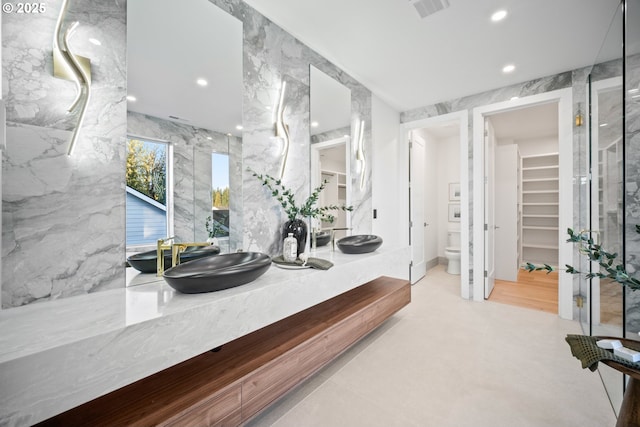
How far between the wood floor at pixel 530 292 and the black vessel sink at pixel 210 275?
3501 mm

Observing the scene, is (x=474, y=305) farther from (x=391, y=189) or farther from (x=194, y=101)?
(x=194, y=101)

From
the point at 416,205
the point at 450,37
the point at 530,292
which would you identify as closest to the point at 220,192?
the point at 450,37

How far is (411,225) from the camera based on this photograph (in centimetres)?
421

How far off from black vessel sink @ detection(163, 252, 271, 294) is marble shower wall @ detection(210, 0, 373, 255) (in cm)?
45

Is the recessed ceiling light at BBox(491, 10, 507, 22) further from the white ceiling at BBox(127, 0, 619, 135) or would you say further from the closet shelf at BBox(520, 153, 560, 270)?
the closet shelf at BBox(520, 153, 560, 270)

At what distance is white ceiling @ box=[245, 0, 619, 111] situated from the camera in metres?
2.04

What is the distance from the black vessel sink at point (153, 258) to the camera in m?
1.51

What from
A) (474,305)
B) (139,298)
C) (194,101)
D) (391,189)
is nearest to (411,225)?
(391,189)

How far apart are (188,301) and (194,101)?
1.30 m

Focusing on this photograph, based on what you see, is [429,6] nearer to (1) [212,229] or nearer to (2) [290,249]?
(2) [290,249]

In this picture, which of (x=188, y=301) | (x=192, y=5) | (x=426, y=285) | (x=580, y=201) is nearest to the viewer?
(x=188, y=301)

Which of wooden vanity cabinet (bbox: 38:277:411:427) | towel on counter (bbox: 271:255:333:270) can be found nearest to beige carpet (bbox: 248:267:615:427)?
wooden vanity cabinet (bbox: 38:277:411:427)

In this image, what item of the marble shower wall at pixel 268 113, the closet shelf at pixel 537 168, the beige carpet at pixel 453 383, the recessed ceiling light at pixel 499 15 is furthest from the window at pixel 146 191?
the closet shelf at pixel 537 168

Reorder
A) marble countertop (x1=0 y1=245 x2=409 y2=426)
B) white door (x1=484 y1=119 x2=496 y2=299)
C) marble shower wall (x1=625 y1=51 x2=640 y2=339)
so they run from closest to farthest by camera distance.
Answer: marble countertop (x1=0 y1=245 x2=409 y2=426) < marble shower wall (x1=625 y1=51 x2=640 y2=339) < white door (x1=484 y1=119 x2=496 y2=299)
